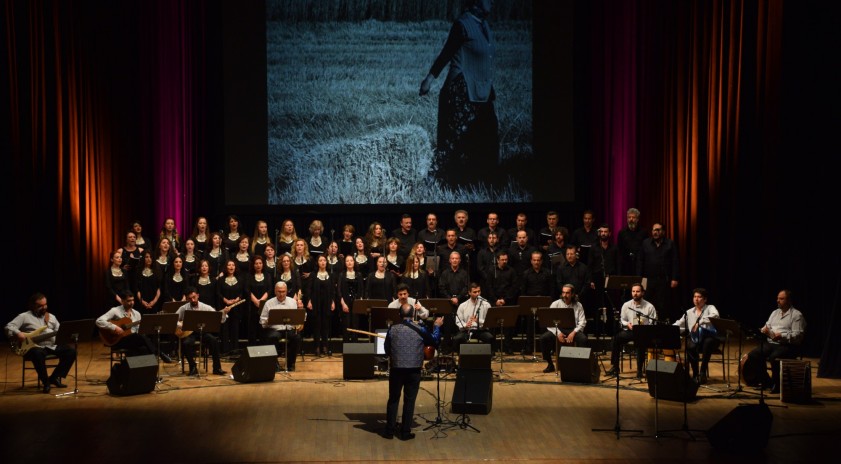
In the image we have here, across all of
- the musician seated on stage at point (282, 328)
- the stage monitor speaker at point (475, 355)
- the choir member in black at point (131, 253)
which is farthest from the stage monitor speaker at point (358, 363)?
the choir member in black at point (131, 253)

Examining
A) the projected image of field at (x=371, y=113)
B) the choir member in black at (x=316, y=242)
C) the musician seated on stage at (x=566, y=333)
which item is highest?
the projected image of field at (x=371, y=113)

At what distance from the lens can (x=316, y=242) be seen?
14.8m

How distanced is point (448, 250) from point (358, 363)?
3.26m

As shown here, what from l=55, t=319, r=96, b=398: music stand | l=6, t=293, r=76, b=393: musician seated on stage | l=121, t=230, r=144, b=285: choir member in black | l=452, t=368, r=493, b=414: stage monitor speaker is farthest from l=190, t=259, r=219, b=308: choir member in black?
l=452, t=368, r=493, b=414: stage monitor speaker

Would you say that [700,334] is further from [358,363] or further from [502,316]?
[358,363]

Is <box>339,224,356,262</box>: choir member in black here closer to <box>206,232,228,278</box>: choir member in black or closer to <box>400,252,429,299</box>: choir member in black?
<box>400,252,429,299</box>: choir member in black

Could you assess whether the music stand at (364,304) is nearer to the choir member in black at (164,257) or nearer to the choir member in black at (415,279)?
the choir member in black at (415,279)

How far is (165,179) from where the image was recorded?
17.1 metres

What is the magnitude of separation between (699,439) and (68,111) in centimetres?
1211

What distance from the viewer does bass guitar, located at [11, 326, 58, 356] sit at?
11.4 m

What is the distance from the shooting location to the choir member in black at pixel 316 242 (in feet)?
48.2

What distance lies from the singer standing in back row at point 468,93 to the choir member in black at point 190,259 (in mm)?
4770

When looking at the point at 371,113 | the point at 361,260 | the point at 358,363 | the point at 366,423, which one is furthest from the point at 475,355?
the point at 371,113

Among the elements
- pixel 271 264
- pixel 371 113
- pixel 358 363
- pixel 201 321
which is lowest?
pixel 358 363
